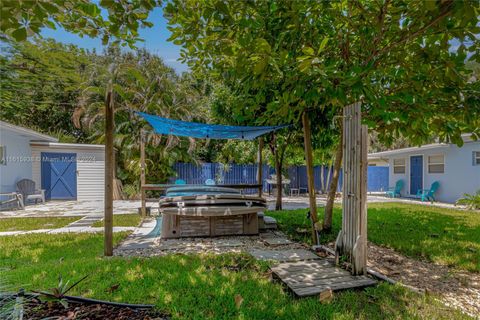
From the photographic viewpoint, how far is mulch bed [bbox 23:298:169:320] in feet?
7.54

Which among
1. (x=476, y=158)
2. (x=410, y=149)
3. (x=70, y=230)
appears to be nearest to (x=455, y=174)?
(x=476, y=158)

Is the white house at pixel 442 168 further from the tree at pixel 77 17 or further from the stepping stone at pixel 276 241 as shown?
the tree at pixel 77 17

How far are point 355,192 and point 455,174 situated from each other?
11.4m

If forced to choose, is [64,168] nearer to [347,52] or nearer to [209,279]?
[209,279]

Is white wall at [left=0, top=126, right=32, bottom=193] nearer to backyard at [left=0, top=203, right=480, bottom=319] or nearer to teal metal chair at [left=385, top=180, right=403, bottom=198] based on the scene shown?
backyard at [left=0, top=203, right=480, bottom=319]

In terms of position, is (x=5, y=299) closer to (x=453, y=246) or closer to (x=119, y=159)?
(x=453, y=246)

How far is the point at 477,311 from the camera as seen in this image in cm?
270

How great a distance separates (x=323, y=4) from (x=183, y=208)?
4.00m

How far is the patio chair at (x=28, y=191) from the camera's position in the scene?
34.5ft

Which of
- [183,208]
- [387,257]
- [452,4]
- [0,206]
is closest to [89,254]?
[183,208]

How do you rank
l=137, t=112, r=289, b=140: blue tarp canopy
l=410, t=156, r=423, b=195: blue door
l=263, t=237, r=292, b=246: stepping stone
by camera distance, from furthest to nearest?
l=410, t=156, r=423, b=195: blue door
l=137, t=112, r=289, b=140: blue tarp canopy
l=263, t=237, r=292, b=246: stepping stone

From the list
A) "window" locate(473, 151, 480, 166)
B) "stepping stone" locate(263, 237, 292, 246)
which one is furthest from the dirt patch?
"window" locate(473, 151, 480, 166)

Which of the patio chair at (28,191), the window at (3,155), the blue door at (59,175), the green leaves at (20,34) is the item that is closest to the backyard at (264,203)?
the green leaves at (20,34)

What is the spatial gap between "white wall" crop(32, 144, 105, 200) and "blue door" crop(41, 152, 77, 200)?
234 mm
